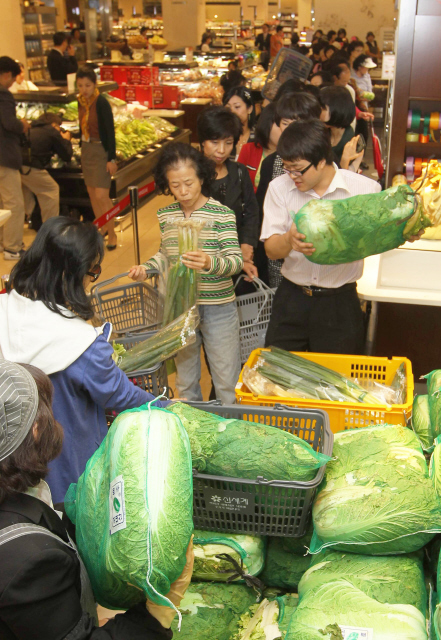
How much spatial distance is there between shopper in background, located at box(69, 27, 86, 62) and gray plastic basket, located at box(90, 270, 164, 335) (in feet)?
44.9

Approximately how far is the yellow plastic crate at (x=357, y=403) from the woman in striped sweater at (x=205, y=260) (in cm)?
58

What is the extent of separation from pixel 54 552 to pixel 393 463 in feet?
3.01

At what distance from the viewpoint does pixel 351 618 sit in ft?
4.52

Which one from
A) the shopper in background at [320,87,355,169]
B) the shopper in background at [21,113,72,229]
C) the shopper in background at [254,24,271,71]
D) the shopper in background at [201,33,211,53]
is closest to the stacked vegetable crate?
the shopper in background at [320,87,355,169]

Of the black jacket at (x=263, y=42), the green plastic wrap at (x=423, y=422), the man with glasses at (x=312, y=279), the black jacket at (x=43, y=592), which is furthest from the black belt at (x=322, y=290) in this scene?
the black jacket at (x=263, y=42)

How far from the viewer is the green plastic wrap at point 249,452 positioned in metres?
1.59

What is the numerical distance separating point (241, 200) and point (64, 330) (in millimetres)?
1842

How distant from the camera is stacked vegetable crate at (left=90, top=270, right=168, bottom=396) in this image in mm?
2709

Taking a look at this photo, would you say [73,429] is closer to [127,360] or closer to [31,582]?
[127,360]

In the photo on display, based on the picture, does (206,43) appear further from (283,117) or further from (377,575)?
(377,575)

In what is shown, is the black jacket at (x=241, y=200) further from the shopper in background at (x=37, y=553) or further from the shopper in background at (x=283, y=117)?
the shopper in background at (x=37, y=553)

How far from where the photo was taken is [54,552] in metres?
1.18

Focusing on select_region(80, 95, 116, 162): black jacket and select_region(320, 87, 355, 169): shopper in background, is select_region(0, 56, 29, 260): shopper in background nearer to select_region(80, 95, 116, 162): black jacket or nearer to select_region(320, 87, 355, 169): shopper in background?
select_region(80, 95, 116, 162): black jacket

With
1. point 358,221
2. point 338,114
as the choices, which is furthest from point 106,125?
point 358,221
